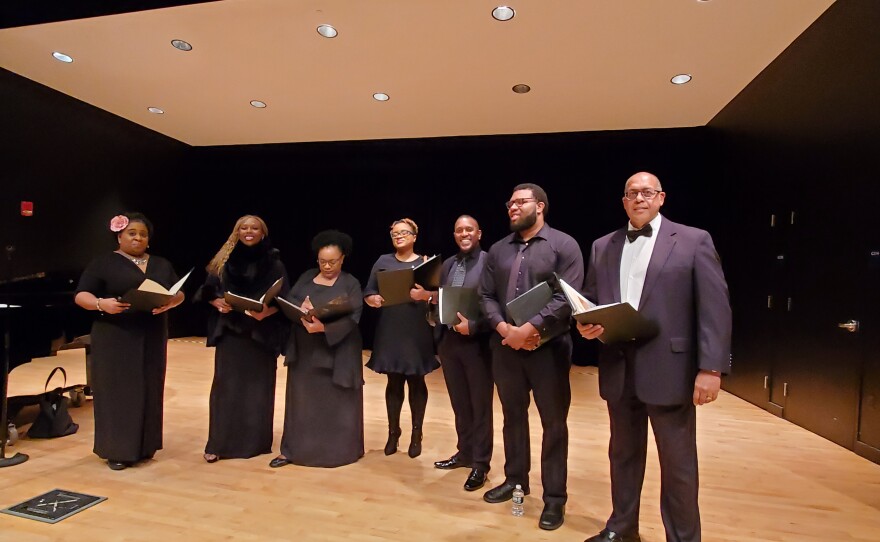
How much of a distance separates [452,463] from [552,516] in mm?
925

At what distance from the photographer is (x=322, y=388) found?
128 inches

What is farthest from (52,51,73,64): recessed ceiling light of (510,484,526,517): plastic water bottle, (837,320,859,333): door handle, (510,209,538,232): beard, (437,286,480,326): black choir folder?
(837,320,859,333): door handle

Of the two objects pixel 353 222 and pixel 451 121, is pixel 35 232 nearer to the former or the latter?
pixel 353 222

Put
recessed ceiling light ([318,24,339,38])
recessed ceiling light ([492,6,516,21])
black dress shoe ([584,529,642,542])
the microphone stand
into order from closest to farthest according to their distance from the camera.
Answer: black dress shoe ([584,529,642,542]) → the microphone stand → recessed ceiling light ([492,6,516,21]) → recessed ceiling light ([318,24,339,38])

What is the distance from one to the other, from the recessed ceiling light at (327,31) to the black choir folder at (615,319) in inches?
140

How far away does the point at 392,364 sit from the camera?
336 centimetres

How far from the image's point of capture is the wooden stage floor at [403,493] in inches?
95.7

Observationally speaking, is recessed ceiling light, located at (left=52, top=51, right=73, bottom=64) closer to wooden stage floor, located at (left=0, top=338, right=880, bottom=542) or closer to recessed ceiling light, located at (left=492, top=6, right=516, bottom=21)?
wooden stage floor, located at (left=0, top=338, right=880, bottom=542)

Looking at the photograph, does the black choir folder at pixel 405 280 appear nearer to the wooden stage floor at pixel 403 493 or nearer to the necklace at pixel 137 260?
the wooden stage floor at pixel 403 493

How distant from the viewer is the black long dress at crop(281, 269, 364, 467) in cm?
323

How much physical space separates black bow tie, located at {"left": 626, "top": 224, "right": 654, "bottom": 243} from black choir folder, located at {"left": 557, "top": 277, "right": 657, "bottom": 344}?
0.34m

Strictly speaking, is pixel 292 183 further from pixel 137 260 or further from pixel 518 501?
pixel 518 501

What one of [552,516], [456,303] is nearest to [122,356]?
[456,303]

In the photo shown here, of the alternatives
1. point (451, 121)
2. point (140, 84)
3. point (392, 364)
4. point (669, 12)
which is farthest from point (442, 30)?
point (140, 84)
